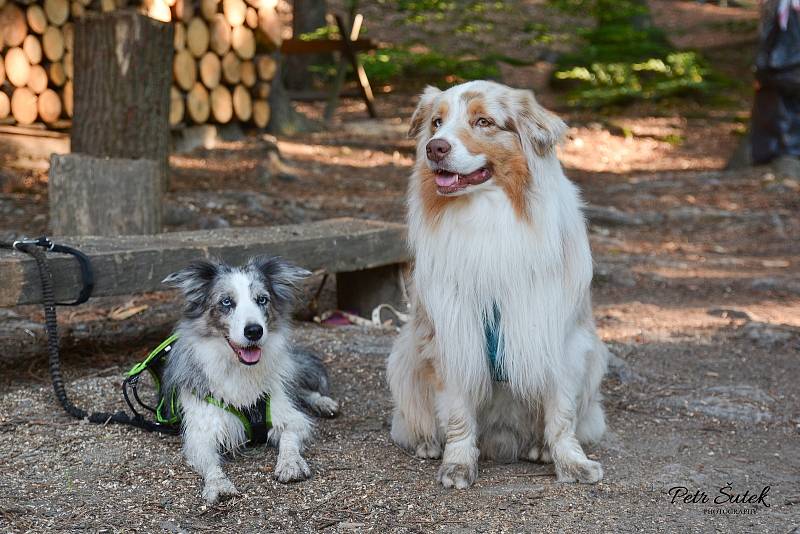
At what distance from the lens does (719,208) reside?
1045cm

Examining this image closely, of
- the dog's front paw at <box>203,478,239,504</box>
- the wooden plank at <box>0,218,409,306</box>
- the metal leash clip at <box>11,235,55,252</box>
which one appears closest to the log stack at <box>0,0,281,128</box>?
the wooden plank at <box>0,218,409,306</box>

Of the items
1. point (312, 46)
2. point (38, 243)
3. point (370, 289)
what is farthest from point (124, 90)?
point (312, 46)

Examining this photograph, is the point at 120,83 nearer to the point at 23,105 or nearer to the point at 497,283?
the point at 23,105

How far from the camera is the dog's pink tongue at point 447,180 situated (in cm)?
378

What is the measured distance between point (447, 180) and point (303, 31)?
47.8 feet

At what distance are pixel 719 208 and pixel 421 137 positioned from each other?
7224mm

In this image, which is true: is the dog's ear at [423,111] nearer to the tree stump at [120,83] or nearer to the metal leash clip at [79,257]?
the metal leash clip at [79,257]

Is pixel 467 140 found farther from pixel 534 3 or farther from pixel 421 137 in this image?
pixel 534 3

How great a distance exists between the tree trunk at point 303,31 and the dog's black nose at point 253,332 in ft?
44.3

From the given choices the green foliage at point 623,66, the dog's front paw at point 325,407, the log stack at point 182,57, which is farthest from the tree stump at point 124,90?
the green foliage at point 623,66

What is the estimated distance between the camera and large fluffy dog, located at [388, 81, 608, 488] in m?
3.84

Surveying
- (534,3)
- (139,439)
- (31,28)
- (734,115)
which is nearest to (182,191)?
(31,28)

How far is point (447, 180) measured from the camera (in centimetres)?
379

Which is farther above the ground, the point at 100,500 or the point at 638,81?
the point at 638,81
